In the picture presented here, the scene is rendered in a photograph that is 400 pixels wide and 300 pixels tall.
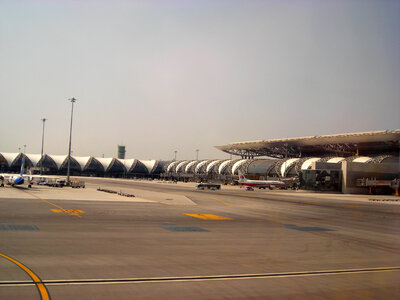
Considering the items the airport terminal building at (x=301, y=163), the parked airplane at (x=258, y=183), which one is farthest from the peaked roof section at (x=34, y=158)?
the parked airplane at (x=258, y=183)

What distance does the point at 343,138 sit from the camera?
111 m

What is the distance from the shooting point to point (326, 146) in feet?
413

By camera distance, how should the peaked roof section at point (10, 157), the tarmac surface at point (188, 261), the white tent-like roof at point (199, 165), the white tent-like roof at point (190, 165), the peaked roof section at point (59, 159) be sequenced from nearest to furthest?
the tarmac surface at point (188, 261) → the white tent-like roof at point (199, 165) → the peaked roof section at point (10, 157) → the white tent-like roof at point (190, 165) → the peaked roof section at point (59, 159)

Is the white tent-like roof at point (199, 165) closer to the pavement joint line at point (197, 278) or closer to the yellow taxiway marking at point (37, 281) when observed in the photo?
the pavement joint line at point (197, 278)

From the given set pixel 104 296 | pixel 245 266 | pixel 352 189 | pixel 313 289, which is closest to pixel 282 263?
pixel 245 266

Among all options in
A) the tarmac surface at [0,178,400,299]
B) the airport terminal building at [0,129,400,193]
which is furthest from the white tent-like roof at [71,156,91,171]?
the tarmac surface at [0,178,400,299]

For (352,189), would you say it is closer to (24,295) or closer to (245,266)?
(245,266)

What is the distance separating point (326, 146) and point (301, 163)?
36.0 ft

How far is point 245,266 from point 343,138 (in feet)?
343

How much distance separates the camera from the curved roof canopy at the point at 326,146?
4033 inches

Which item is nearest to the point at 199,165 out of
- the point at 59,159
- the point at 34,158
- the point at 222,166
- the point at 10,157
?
the point at 222,166

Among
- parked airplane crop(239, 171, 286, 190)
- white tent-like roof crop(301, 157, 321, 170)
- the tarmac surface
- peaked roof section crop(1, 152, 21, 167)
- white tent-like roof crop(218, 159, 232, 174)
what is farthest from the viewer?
peaked roof section crop(1, 152, 21, 167)

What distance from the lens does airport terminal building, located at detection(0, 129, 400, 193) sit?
94062 mm

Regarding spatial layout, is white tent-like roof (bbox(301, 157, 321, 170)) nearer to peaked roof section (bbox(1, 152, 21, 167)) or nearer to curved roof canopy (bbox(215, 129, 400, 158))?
curved roof canopy (bbox(215, 129, 400, 158))
